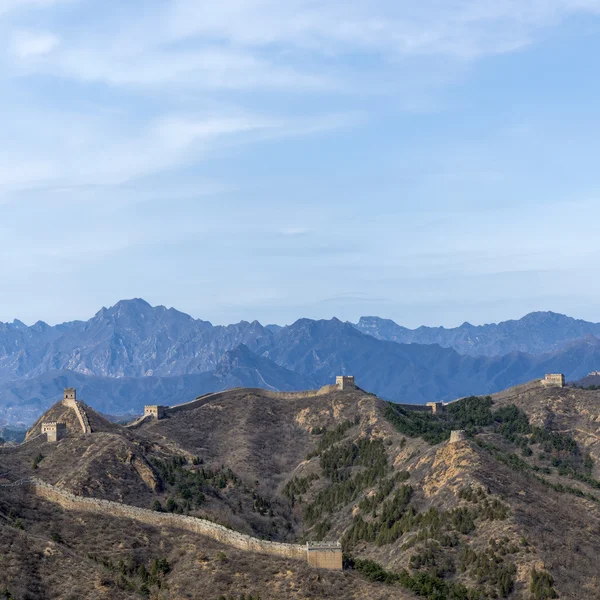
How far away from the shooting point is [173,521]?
392ft

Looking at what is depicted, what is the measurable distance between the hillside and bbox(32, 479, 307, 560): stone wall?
2.02 m

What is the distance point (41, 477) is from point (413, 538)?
53.3 meters

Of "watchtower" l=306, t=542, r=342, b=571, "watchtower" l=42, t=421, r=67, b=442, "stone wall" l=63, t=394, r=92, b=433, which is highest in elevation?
"stone wall" l=63, t=394, r=92, b=433

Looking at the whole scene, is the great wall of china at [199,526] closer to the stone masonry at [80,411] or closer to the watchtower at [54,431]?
the watchtower at [54,431]

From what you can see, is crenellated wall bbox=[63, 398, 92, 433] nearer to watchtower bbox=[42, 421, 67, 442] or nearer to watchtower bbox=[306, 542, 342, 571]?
watchtower bbox=[42, 421, 67, 442]

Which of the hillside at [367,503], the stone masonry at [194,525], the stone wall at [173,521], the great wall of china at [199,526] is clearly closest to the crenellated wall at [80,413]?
the hillside at [367,503]

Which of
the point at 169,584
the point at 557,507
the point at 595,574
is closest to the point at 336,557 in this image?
the point at 169,584

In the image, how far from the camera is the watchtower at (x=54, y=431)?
172m

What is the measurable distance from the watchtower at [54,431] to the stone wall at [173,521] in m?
40.4

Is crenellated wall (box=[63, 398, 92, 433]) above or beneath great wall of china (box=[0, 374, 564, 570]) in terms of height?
above

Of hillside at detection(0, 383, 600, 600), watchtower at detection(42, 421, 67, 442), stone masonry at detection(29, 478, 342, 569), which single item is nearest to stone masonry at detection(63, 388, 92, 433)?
hillside at detection(0, 383, 600, 600)

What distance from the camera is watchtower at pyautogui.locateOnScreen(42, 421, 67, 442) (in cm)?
17150

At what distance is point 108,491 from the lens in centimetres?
14625

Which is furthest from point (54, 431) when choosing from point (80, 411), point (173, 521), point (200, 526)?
point (200, 526)
